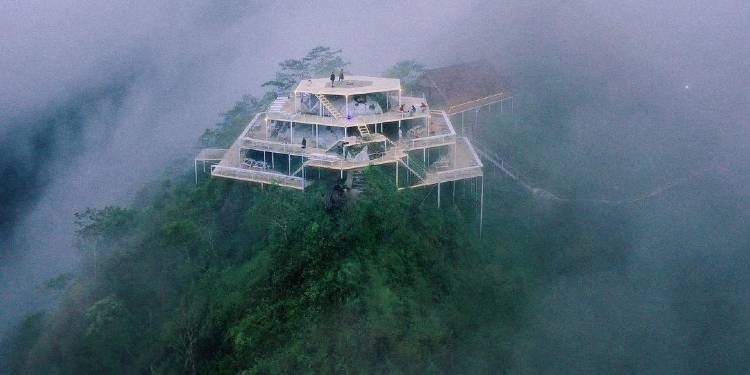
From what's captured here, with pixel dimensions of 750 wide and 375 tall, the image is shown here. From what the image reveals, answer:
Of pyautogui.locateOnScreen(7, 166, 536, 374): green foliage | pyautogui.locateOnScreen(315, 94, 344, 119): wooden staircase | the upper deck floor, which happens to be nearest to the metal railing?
pyautogui.locateOnScreen(7, 166, 536, 374): green foliage

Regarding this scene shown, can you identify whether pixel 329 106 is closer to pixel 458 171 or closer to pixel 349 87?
pixel 349 87

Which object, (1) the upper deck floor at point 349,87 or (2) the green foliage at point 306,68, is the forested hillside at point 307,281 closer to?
(1) the upper deck floor at point 349,87

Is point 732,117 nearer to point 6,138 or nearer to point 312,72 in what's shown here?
point 312,72

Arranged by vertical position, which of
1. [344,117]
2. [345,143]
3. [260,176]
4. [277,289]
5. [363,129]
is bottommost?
[277,289]

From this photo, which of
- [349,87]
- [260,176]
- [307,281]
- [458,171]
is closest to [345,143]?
[349,87]

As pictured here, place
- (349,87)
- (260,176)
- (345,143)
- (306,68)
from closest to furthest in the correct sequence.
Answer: (345,143)
(260,176)
(349,87)
(306,68)

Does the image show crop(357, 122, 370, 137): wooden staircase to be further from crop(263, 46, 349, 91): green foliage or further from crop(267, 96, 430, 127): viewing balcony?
crop(263, 46, 349, 91): green foliage
